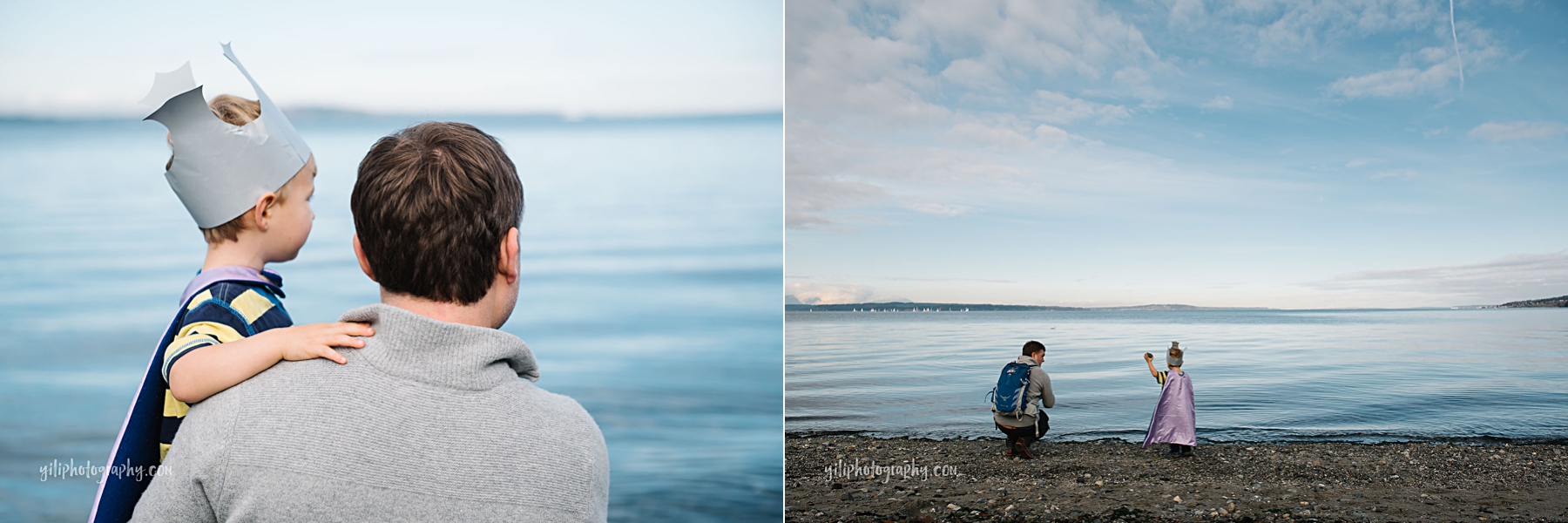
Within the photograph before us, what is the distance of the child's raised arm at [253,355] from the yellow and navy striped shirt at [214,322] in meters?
0.04

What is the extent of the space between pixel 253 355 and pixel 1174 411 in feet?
16.0

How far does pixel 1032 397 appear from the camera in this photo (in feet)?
15.0

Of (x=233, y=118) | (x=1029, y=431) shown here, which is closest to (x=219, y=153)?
(x=233, y=118)

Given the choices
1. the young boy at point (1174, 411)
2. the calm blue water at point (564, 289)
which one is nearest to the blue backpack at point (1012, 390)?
the young boy at point (1174, 411)

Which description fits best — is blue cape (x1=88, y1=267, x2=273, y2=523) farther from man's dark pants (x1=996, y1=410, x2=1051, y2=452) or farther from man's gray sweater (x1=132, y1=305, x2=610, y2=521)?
man's dark pants (x1=996, y1=410, x2=1051, y2=452)

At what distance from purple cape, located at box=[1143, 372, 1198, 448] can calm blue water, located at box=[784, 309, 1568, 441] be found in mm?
1472

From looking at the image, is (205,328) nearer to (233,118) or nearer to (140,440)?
(140,440)

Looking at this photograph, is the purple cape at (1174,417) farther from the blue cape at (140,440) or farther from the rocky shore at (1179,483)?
the blue cape at (140,440)

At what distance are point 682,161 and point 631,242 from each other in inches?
28.5

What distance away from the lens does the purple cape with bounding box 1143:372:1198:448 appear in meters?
4.58

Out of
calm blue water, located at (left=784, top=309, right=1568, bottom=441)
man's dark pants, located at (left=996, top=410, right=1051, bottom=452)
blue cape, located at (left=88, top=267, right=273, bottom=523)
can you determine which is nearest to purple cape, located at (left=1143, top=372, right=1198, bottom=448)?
man's dark pants, located at (left=996, top=410, right=1051, bottom=452)

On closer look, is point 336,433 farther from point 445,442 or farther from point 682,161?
point 682,161

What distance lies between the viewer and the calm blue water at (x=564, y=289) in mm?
4172

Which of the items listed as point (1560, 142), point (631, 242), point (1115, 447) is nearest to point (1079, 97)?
point (1560, 142)
